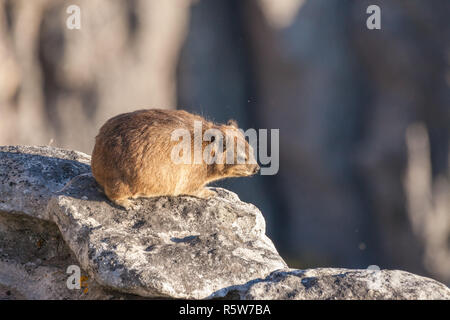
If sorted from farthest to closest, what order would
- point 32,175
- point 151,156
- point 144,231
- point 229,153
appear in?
point 229,153 < point 32,175 < point 151,156 < point 144,231

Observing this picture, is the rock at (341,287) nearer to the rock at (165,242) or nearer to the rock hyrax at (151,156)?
the rock at (165,242)

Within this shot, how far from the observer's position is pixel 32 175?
4.77 m

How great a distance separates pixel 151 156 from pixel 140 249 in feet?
2.68

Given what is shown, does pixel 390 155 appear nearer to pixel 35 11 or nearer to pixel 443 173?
pixel 443 173

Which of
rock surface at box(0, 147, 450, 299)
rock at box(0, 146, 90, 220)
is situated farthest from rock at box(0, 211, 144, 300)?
rock at box(0, 146, 90, 220)

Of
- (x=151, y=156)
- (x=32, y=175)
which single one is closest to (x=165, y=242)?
(x=151, y=156)

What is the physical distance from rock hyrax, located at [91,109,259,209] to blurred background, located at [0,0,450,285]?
581 centimetres

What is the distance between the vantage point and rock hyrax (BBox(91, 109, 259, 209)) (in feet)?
14.0

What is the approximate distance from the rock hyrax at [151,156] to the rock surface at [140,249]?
0.17 m

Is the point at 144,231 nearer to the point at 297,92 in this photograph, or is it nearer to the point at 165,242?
the point at 165,242

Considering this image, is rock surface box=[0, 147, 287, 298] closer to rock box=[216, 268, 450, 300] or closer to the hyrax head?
rock box=[216, 268, 450, 300]

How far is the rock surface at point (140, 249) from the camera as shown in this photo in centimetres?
354

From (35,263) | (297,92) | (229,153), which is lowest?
(35,263)

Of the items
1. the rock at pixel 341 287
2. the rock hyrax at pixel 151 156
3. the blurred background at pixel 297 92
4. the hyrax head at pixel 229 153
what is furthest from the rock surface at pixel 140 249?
the blurred background at pixel 297 92
